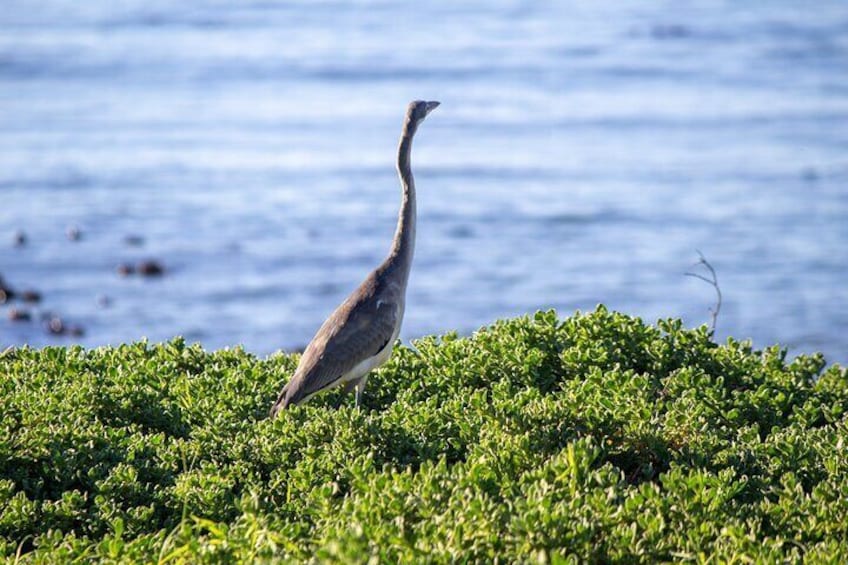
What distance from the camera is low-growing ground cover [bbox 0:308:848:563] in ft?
16.8

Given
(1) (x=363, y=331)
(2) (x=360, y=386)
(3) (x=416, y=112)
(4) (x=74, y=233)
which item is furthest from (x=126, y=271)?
(2) (x=360, y=386)

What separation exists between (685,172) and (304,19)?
2116 centimetres

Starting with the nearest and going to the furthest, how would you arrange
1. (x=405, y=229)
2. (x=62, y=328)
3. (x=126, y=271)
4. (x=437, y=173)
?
(x=405, y=229) → (x=62, y=328) → (x=126, y=271) → (x=437, y=173)

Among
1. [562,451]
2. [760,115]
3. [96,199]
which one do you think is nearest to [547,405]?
[562,451]

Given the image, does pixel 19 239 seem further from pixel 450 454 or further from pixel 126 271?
Answer: pixel 450 454

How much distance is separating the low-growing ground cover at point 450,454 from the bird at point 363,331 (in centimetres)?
18

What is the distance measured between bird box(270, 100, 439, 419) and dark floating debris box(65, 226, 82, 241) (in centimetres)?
1492

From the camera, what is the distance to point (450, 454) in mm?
6469

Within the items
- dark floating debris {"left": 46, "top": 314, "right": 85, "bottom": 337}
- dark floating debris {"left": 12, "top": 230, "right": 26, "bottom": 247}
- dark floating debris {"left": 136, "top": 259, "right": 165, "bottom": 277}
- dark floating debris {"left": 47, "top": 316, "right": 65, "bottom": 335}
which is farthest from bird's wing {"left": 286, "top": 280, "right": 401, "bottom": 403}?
dark floating debris {"left": 12, "top": 230, "right": 26, "bottom": 247}

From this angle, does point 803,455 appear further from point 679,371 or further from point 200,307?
point 200,307

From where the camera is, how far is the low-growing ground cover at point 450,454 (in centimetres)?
512

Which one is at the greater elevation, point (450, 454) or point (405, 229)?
point (405, 229)

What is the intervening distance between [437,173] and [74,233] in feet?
21.9

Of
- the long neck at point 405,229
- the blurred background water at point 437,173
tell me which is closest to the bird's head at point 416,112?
the long neck at point 405,229
